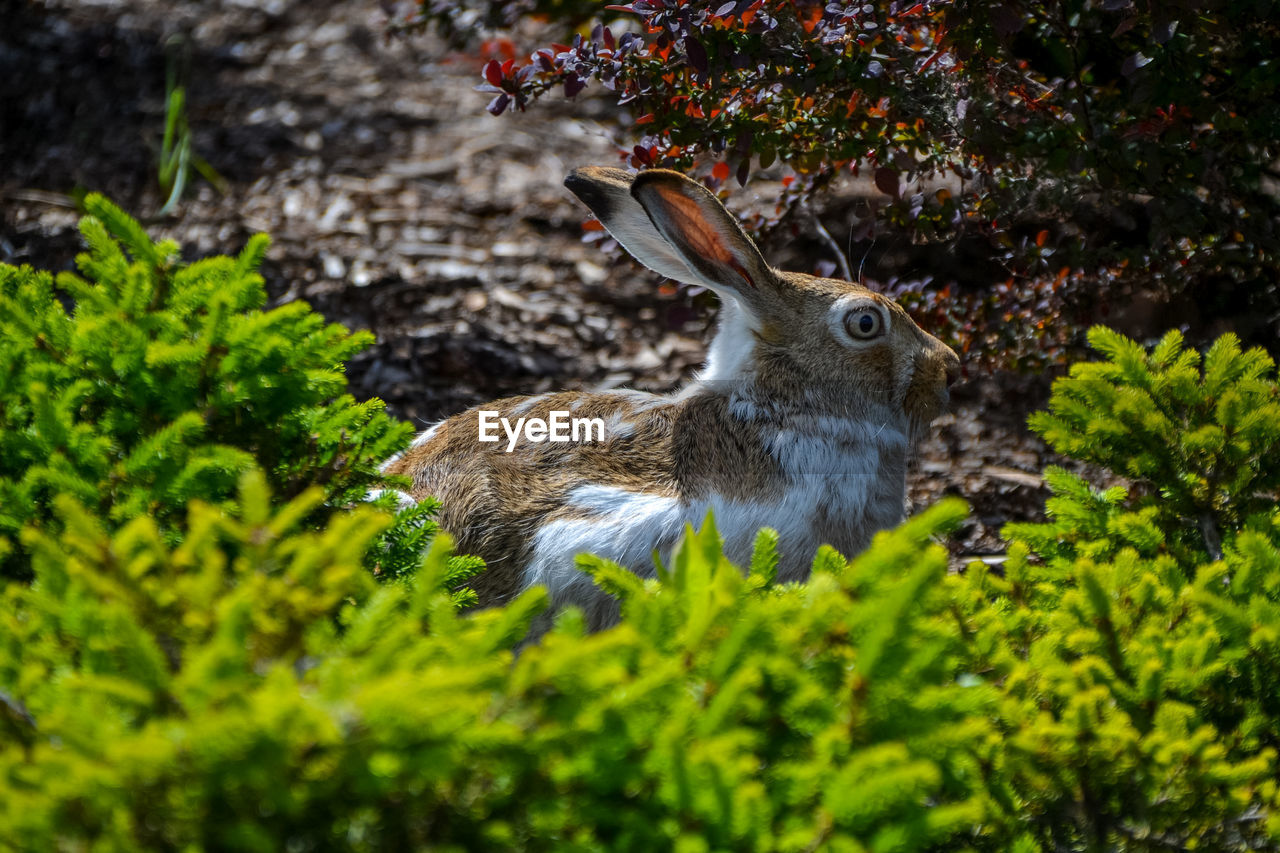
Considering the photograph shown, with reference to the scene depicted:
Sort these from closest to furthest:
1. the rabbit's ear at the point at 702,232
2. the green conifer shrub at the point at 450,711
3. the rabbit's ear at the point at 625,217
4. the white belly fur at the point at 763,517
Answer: the green conifer shrub at the point at 450,711, the white belly fur at the point at 763,517, the rabbit's ear at the point at 702,232, the rabbit's ear at the point at 625,217

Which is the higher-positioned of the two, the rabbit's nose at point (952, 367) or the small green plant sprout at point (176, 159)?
the small green plant sprout at point (176, 159)

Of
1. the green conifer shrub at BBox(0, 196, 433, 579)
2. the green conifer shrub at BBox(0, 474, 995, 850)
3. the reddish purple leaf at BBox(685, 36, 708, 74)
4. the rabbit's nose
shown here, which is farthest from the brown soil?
the green conifer shrub at BBox(0, 474, 995, 850)

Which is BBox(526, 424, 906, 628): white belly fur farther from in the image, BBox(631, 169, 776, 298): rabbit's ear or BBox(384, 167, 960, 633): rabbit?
BBox(631, 169, 776, 298): rabbit's ear

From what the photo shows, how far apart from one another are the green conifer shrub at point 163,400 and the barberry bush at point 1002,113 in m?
1.48

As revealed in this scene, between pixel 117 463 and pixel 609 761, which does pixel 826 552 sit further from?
pixel 117 463

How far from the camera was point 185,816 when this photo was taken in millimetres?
1353

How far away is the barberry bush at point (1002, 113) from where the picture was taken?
10.9 ft

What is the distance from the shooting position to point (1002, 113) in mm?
3625

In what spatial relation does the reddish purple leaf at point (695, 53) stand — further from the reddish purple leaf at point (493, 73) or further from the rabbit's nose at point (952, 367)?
the rabbit's nose at point (952, 367)

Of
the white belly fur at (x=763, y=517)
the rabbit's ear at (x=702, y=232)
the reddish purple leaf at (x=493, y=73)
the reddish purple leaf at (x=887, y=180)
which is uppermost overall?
the reddish purple leaf at (x=493, y=73)

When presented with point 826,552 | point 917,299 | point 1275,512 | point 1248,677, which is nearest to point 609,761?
point 826,552

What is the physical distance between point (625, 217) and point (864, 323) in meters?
0.84

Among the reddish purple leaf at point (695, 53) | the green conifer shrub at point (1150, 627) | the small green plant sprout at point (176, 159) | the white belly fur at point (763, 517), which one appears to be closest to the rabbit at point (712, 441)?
the white belly fur at point (763, 517)

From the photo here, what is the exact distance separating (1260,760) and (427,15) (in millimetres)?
5005
